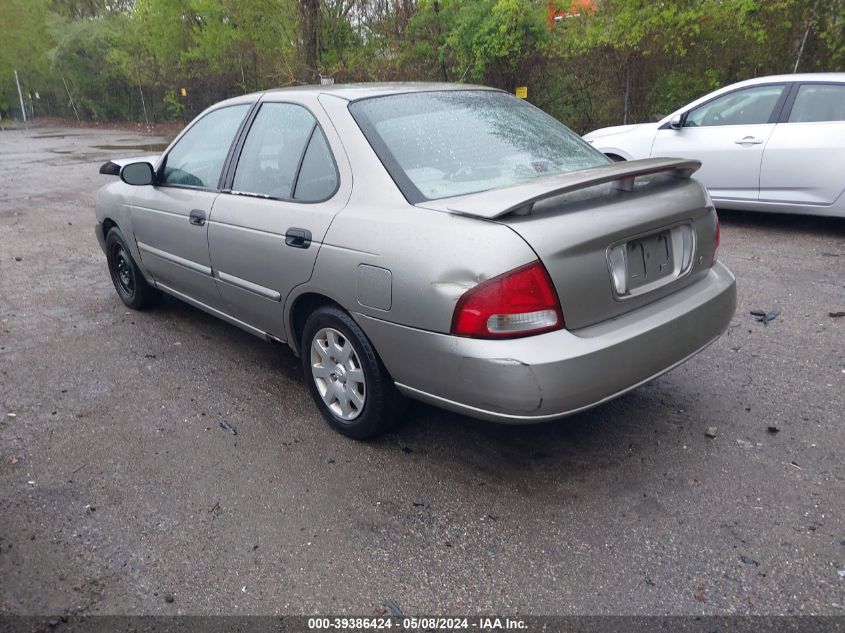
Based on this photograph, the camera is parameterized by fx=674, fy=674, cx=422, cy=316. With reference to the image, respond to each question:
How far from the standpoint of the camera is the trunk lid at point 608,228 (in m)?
2.63

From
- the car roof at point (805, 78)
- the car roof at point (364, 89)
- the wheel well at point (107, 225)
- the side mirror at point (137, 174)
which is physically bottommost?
the wheel well at point (107, 225)

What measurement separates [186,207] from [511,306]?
257 cm

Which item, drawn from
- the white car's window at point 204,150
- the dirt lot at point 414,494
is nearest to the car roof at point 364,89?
the white car's window at point 204,150

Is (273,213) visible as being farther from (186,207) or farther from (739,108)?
(739,108)

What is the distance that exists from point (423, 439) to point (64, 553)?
5.38 ft

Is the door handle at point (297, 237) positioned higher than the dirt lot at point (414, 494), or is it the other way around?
the door handle at point (297, 237)

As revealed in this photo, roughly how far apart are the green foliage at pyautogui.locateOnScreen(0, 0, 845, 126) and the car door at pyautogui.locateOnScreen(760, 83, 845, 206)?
4380mm

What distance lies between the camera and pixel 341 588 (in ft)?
8.00

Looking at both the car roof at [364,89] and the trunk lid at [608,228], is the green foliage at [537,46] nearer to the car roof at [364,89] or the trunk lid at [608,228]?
the car roof at [364,89]

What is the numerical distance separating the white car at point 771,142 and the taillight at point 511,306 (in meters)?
5.40

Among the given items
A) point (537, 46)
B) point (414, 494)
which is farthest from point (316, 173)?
point (537, 46)

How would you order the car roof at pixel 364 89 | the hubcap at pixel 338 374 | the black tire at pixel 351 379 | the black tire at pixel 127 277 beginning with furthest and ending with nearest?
1. the black tire at pixel 127 277
2. the car roof at pixel 364 89
3. the hubcap at pixel 338 374
4. the black tire at pixel 351 379

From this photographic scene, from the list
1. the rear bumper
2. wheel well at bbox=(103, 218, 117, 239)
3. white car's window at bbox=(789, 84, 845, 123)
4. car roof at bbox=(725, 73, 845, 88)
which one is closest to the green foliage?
car roof at bbox=(725, 73, 845, 88)

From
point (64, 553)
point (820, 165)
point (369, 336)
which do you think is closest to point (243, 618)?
point (64, 553)
